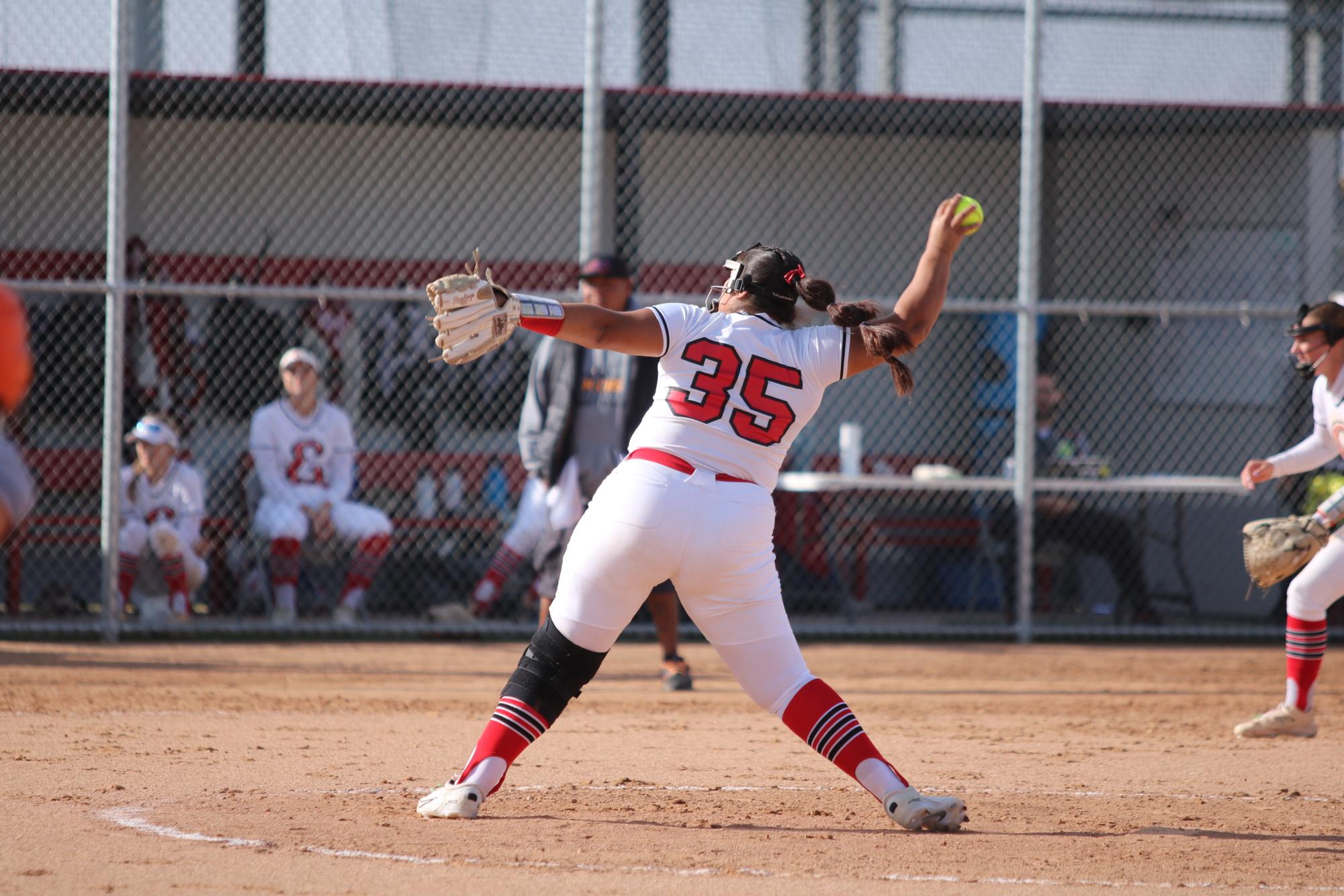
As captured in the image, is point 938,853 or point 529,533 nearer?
point 938,853

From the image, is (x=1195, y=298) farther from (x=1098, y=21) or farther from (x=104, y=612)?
(x=104, y=612)

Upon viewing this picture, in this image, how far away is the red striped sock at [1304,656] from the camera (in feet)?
20.6

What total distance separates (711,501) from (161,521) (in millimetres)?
6358

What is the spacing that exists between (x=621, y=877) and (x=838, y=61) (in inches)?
374

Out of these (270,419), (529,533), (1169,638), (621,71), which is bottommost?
(1169,638)

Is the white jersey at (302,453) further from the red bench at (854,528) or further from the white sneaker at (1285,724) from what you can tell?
the white sneaker at (1285,724)

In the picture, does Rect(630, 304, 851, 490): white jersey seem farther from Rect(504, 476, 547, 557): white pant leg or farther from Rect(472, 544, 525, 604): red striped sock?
Rect(472, 544, 525, 604): red striped sock

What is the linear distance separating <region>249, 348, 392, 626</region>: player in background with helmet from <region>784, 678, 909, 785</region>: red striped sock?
5619mm

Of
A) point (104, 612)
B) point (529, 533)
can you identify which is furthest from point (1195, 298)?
point (104, 612)

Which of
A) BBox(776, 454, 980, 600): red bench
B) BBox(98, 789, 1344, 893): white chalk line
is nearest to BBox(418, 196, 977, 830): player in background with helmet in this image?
BBox(98, 789, 1344, 893): white chalk line

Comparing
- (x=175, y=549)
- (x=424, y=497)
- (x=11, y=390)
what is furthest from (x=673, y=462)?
(x=424, y=497)

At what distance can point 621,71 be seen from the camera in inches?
426

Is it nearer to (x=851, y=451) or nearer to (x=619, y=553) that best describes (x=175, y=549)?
(x=851, y=451)

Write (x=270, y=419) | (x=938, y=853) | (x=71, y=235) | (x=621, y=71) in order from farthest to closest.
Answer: (x=71, y=235) → (x=621, y=71) → (x=270, y=419) → (x=938, y=853)
